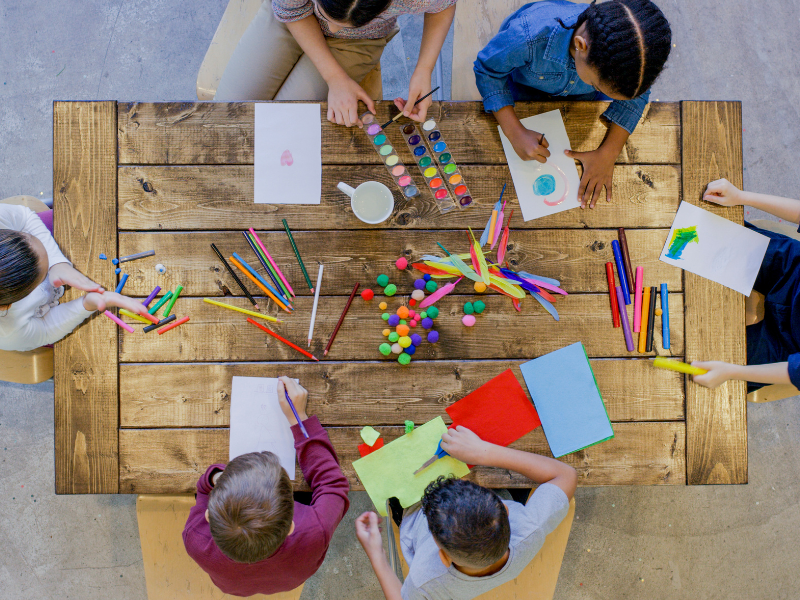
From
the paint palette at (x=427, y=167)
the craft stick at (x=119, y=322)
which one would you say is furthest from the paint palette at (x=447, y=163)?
the craft stick at (x=119, y=322)

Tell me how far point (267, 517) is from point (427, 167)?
1.04 m

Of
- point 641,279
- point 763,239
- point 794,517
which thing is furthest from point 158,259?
point 794,517

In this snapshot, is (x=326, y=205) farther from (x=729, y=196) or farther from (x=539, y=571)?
(x=539, y=571)

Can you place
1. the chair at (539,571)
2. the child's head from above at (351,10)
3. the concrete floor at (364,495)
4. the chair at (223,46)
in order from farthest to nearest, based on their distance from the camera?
the concrete floor at (364,495) < the chair at (223,46) < the chair at (539,571) < the child's head from above at (351,10)

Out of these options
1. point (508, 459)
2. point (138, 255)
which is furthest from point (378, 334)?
point (138, 255)

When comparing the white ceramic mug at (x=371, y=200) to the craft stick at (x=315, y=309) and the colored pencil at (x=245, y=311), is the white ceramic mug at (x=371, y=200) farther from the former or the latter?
the colored pencil at (x=245, y=311)

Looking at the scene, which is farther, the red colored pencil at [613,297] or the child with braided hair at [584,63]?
the red colored pencil at [613,297]

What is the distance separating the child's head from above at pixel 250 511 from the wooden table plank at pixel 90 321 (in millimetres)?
437

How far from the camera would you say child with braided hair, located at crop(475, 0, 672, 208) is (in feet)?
3.78

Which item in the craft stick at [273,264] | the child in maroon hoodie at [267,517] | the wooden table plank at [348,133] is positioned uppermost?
the wooden table plank at [348,133]

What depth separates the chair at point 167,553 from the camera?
58.5 inches

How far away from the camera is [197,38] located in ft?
7.34

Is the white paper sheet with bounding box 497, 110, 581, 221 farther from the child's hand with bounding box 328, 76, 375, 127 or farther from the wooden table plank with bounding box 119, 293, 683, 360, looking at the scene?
the child's hand with bounding box 328, 76, 375, 127

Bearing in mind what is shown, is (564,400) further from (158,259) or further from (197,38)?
(197,38)
